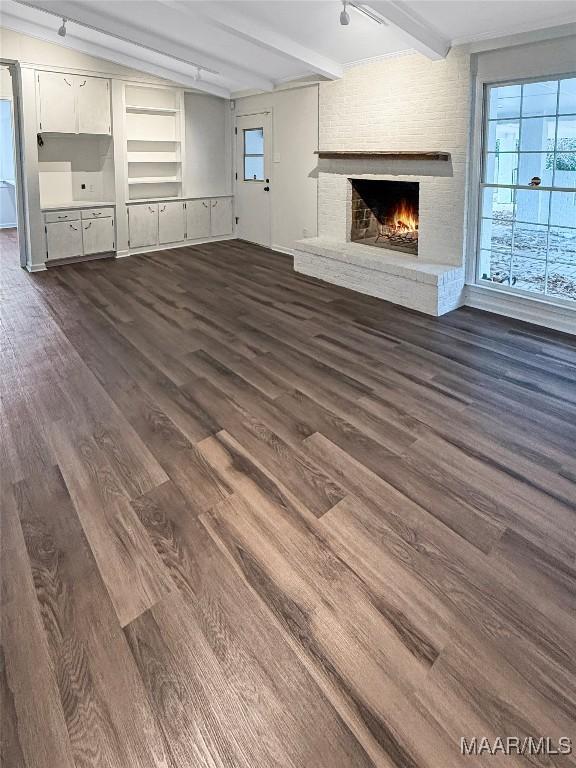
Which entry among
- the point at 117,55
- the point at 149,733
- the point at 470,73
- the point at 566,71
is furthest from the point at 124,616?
the point at 117,55

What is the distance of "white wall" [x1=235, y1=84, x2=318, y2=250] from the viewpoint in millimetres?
7164

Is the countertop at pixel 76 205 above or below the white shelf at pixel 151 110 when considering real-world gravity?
below

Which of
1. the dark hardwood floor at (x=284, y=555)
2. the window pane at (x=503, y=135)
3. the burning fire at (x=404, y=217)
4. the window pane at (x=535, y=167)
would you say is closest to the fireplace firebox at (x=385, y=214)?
the burning fire at (x=404, y=217)

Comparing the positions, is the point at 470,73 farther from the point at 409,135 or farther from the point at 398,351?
the point at 398,351

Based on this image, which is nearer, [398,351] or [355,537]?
[355,537]

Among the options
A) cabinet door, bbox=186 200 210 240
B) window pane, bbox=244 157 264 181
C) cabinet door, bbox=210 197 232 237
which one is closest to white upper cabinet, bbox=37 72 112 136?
cabinet door, bbox=186 200 210 240

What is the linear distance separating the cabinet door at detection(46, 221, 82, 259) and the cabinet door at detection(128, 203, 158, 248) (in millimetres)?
833

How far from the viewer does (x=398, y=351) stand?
14.2 feet

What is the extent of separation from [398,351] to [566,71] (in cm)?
258

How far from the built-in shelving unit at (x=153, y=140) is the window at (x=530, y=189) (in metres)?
5.04

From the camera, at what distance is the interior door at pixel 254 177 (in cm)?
820

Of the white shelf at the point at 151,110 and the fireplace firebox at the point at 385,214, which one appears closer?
the fireplace firebox at the point at 385,214

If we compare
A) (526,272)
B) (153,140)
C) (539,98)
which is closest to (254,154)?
(153,140)

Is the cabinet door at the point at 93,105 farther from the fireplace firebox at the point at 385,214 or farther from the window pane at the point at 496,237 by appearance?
the window pane at the point at 496,237
